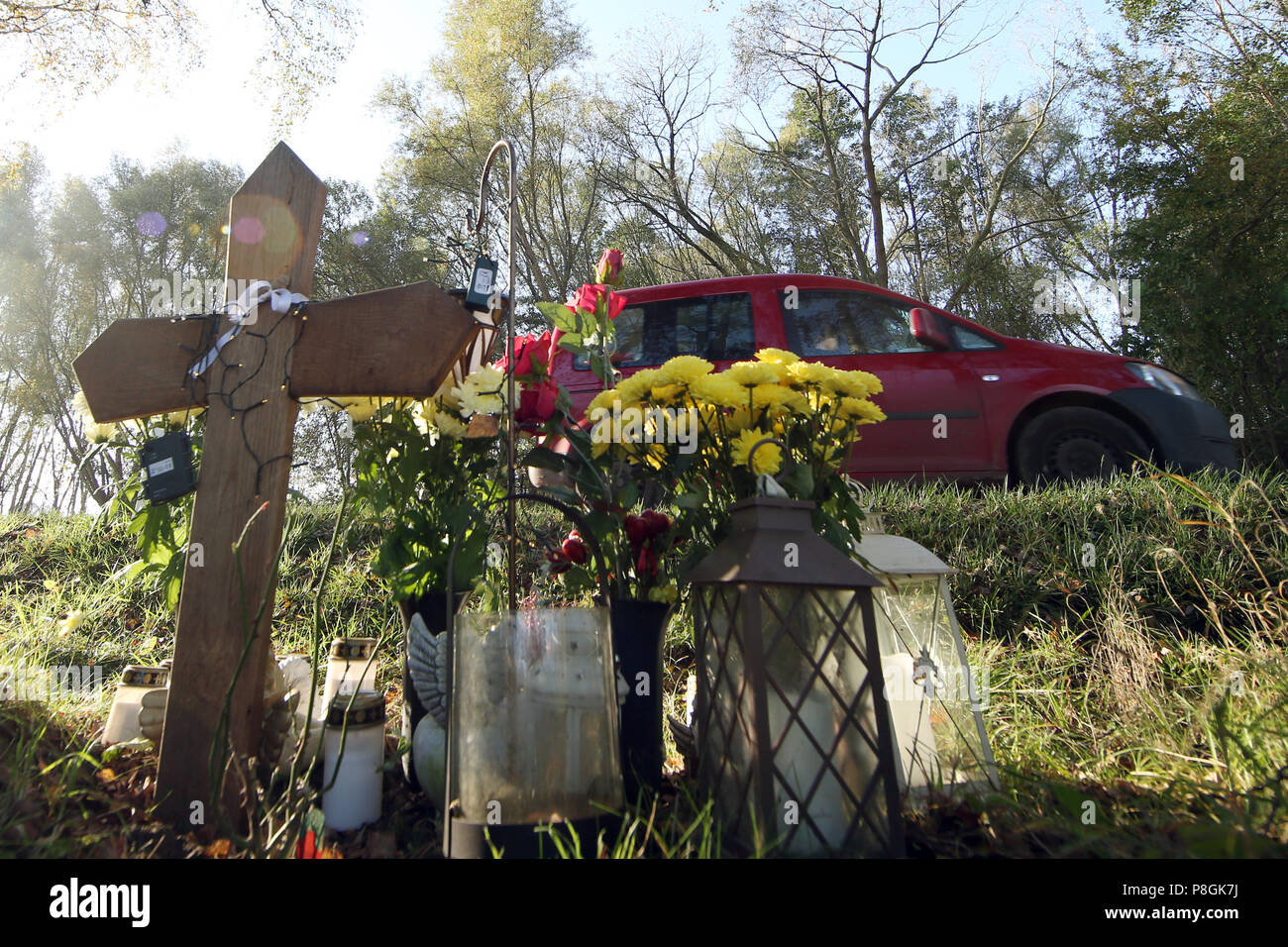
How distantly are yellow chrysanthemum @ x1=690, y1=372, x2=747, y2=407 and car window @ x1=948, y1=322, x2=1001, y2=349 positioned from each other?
12.0 ft

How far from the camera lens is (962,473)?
451cm

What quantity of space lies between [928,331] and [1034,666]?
100 inches

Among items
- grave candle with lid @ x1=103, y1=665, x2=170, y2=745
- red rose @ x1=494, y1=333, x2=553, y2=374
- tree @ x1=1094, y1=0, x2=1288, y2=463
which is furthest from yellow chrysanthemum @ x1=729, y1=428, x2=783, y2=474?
tree @ x1=1094, y1=0, x2=1288, y2=463

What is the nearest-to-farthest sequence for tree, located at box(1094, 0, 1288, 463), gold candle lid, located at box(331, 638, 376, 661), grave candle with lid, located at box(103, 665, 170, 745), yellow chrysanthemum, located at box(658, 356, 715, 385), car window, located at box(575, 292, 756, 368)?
yellow chrysanthemum, located at box(658, 356, 715, 385), grave candle with lid, located at box(103, 665, 170, 745), gold candle lid, located at box(331, 638, 376, 661), car window, located at box(575, 292, 756, 368), tree, located at box(1094, 0, 1288, 463)

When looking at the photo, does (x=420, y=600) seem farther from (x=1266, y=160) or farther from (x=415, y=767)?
(x=1266, y=160)

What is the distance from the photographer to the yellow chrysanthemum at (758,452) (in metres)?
1.38

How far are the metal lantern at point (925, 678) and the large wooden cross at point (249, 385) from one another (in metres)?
1.03

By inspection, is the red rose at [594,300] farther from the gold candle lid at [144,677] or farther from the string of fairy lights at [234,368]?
the gold candle lid at [144,677]

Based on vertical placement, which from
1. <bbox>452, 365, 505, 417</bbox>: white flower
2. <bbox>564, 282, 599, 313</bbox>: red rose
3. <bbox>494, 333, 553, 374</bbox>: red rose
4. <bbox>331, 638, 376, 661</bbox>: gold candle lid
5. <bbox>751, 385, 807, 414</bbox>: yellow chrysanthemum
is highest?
<bbox>564, 282, 599, 313</bbox>: red rose

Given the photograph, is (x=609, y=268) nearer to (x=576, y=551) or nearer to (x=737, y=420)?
(x=737, y=420)

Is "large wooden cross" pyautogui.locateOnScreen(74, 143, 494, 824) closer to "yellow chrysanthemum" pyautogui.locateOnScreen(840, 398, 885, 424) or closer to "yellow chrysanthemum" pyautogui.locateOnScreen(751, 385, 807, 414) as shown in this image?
"yellow chrysanthemum" pyautogui.locateOnScreen(751, 385, 807, 414)

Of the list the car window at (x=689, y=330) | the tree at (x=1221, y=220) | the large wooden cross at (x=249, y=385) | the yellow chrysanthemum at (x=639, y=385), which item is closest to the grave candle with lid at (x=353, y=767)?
the large wooden cross at (x=249, y=385)

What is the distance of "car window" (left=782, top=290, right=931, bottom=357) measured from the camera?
4730mm

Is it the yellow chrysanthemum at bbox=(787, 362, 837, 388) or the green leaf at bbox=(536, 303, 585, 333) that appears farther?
the green leaf at bbox=(536, 303, 585, 333)
